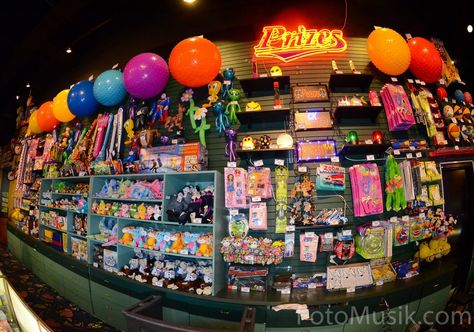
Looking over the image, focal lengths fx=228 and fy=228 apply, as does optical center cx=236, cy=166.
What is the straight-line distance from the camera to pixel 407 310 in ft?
9.24

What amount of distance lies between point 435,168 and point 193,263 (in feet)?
11.8

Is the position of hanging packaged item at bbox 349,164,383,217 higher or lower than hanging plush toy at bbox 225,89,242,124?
lower

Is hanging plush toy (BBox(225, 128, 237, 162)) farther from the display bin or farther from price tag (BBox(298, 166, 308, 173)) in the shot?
the display bin

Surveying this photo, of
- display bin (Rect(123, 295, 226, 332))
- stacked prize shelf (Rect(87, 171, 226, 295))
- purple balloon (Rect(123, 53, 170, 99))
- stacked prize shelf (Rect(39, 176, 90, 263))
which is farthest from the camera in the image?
stacked prize shelf (Rect(39, 176, 90, 263))

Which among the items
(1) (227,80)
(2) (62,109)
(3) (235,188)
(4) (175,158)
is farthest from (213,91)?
(2) (62,109)

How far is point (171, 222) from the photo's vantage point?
110 inches

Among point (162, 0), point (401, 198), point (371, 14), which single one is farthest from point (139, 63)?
point (401, 198)

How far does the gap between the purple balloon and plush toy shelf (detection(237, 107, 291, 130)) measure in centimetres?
131

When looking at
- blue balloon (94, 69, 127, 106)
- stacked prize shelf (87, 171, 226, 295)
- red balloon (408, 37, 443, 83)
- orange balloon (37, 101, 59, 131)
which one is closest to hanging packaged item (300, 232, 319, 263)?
stacked prize shelf (87, 171, 226, 295)

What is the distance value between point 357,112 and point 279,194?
4.89 ft

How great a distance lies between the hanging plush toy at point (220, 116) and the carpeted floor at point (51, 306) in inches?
124

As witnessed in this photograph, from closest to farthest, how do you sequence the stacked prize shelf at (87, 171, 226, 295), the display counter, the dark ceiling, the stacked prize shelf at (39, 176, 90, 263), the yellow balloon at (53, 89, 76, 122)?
1. the display counter
2. the stacked prize shelf at (87, 171, 226, 295)
3. the dark ceiling
4. the stacked prize shelf at (39, 176, 90, 263)
5. the yellow balloon at (53, 89, 76, 122)

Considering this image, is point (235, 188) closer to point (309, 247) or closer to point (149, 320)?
point (309, 247)

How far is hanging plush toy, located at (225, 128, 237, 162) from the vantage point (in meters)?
2.96
